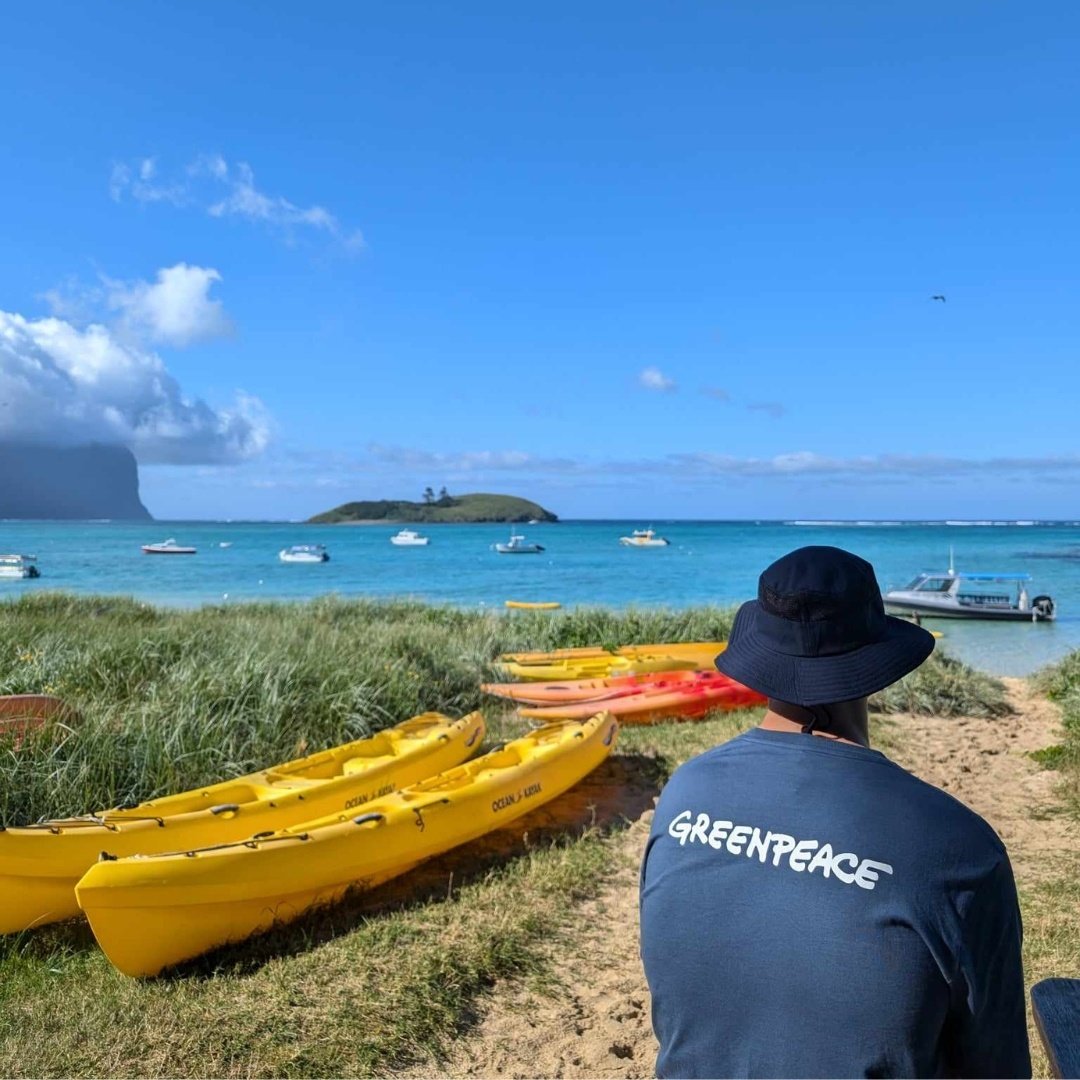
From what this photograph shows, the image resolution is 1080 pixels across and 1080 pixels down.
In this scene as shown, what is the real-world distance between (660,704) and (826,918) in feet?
27.4

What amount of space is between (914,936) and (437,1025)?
3.05 meters

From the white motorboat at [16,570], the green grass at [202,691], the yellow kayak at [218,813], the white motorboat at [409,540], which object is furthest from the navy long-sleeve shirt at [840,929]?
the white motorboat at [409,540]

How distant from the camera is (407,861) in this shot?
18.2 ft

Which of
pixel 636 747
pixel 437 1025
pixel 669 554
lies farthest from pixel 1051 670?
pixel 669 554

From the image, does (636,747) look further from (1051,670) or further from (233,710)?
(1051,670)

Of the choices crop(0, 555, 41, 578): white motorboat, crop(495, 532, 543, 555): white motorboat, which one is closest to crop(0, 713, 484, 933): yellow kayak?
crop(0, 555, 41, 578): white motorboat

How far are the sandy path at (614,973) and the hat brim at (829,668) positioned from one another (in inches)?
105

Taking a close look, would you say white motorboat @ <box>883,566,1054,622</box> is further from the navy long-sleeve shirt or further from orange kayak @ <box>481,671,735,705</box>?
the navy long-sleeve shirt

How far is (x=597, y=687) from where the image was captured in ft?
35.4

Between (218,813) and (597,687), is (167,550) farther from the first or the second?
(218,813)

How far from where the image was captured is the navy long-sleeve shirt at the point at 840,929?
1.62 m

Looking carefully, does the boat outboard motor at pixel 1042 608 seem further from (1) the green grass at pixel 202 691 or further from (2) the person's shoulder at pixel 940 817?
(2) the person's shoulder at pixel 940 817

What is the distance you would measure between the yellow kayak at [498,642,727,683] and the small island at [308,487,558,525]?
14961 cm

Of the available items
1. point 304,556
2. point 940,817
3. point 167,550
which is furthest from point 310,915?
point 167,550
